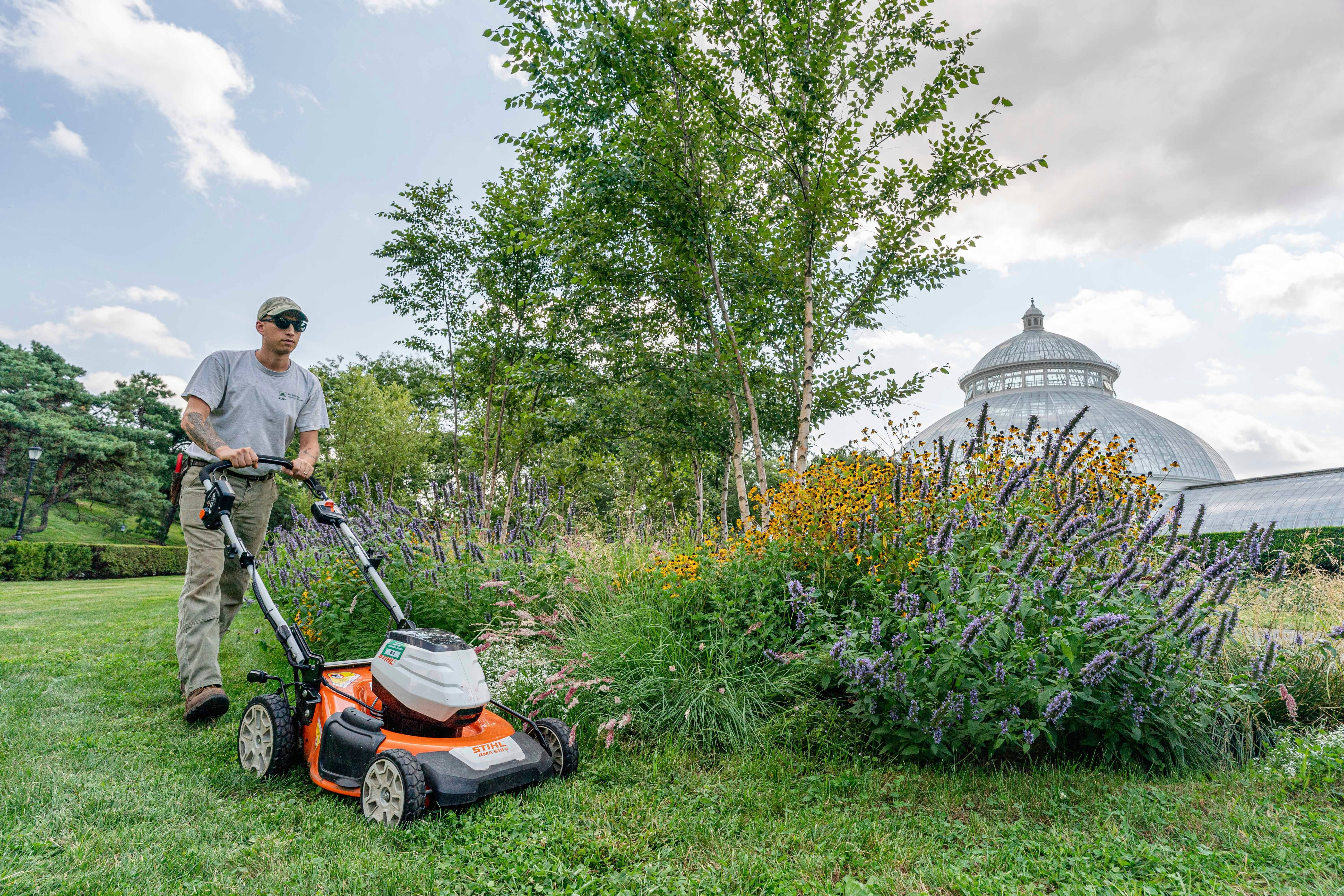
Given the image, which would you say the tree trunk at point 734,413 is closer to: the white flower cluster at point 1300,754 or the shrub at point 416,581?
the shrub at point 416,581

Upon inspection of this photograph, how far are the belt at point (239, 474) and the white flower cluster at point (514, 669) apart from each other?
1.60m

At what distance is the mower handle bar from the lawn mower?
5.1 inches

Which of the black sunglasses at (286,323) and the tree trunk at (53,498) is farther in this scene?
the tree trunk at (53,498)

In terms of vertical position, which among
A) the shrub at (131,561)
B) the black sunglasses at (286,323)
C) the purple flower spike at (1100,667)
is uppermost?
the black sunglasses at (286,323)

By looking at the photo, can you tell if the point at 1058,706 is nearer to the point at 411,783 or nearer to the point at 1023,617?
the point at 1023,617

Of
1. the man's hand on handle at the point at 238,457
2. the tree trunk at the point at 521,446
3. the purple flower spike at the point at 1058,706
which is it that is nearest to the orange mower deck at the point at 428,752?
the man's hand on handle at the point at 238,457

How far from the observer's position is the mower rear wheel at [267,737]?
291cm

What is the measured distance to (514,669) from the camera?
4156 mm

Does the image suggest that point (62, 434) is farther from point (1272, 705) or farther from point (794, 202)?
point (1272, 705)

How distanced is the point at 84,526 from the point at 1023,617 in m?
43.7

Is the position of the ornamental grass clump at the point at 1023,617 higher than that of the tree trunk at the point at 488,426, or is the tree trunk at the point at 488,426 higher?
the tree trunk at the point at 488,426

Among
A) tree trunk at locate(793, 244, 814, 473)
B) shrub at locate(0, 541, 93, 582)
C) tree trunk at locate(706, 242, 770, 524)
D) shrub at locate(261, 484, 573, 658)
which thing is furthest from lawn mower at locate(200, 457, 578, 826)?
shrub at locate(0, 541, 93, 582)

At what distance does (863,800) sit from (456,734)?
1640 millimetres

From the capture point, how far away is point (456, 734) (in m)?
2.73
